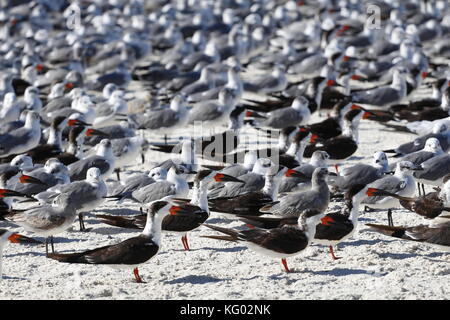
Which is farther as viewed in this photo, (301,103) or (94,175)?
(301,103)

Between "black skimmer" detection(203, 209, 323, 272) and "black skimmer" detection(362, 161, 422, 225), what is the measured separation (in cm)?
138

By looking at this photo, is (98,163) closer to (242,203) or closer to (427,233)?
(242,203)

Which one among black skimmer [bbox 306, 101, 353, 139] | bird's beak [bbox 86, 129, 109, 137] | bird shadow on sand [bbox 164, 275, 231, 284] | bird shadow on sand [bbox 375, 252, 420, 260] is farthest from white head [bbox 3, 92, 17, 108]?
bird shadow on sand [bbox 375, 252, 420, 260]

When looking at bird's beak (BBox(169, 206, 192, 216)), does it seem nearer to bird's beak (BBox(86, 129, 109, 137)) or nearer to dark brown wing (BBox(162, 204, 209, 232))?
dark brown wing (BBox(162, 204, 209, 232))

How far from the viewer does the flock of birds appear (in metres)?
8.71

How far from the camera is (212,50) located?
70.5ft

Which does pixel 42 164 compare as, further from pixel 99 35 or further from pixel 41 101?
pixel 99 35

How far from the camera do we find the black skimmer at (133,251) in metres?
7.62

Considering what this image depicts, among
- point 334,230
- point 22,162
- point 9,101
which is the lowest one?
point 9,101

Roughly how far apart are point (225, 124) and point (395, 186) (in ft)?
20.9

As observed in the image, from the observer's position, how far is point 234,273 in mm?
8219

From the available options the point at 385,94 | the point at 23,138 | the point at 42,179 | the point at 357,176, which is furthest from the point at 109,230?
the point at 385,94

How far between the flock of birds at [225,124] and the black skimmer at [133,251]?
13 millimetres
